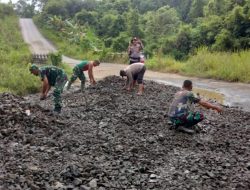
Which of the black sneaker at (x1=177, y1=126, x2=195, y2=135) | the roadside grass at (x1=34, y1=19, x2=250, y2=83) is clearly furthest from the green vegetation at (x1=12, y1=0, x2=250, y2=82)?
the black sneaker at (x1=177, y1=126, x2=195, y2=135)

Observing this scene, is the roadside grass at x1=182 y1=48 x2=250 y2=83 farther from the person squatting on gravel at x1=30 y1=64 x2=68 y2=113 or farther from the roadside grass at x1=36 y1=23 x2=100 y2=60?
the roadside grass at x1=36 y1=23 x2=100 y2=60

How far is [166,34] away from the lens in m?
37.7

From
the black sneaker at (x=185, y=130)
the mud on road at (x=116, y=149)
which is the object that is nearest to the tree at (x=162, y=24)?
the mud on road at (x=116, y=149)

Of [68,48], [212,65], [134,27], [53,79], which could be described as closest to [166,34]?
[134,27]

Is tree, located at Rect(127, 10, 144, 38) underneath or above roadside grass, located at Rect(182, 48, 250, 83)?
above

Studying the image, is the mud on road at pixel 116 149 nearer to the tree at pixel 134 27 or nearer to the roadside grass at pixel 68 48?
the roadside grass at pixel 68 48

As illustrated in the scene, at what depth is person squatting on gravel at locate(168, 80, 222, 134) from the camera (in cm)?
811

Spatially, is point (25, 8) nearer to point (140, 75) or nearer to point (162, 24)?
point (162, 24)

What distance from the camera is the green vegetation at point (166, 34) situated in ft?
73.3

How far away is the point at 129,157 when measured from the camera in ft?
22.4

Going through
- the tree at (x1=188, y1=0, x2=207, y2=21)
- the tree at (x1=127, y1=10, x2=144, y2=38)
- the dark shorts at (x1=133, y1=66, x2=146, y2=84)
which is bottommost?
the dark shorts at (x1=133, y1=66, x2=146, y2=84)

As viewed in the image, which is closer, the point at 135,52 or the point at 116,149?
the point at 116,149

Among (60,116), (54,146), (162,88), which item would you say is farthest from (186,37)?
(54,146)

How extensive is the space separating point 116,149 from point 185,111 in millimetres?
1864
